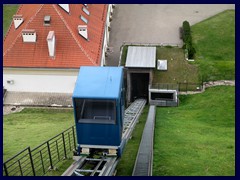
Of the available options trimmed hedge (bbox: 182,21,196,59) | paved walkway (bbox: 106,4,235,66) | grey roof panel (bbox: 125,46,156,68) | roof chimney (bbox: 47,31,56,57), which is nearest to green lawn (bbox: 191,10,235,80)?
trimmed hedge (bbox: 182,21,196,59)

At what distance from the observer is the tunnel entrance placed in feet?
115

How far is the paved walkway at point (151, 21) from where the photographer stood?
37444mm

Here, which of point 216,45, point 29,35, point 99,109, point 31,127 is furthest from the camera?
point 216,45

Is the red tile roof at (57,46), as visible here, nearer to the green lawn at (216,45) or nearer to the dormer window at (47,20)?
the dormer window at (47,20)

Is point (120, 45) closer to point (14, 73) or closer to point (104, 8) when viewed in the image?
point (104, 8)

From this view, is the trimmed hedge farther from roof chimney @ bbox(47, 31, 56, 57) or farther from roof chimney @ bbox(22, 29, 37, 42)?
roof chimney @ bbox(22, 29, 37, 42)

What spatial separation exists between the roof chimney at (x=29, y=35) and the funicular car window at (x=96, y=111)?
17582 mm

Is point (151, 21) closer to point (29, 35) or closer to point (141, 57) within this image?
point (141, 57)

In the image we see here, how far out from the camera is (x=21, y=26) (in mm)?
30781

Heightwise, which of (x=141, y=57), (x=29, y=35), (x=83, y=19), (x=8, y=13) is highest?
(x=8, y=13)

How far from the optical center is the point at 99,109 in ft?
42.5

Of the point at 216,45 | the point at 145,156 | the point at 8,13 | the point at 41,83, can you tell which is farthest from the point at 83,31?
the point at 145,156

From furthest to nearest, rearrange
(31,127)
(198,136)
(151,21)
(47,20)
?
(151,21) < (47,20) < (31,127) < (198,136)

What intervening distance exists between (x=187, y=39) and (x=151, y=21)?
6370 millimetres
